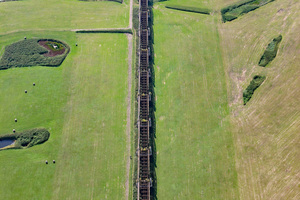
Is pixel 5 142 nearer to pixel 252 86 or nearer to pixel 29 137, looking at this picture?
pixel 29 137

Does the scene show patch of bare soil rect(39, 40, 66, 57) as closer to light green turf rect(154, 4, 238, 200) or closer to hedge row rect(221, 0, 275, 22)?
light green turf rect(154, 4, 238, 200)

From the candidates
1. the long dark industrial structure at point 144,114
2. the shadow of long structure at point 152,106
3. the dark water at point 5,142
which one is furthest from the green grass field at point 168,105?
the long dark industrial structure at point 144,114

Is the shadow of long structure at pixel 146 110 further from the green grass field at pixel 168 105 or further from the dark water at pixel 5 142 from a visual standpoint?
the dark water at pixel 5 142

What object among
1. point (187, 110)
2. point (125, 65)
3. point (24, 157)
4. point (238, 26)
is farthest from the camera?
point (238, 26)

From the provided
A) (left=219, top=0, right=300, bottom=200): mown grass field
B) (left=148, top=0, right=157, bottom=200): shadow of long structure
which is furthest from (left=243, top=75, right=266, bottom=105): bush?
(left=148, top=0, right=157, bottom=200): shadow of long structure

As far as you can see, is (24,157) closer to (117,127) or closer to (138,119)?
(117,127)

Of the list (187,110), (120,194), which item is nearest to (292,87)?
(187,110)
